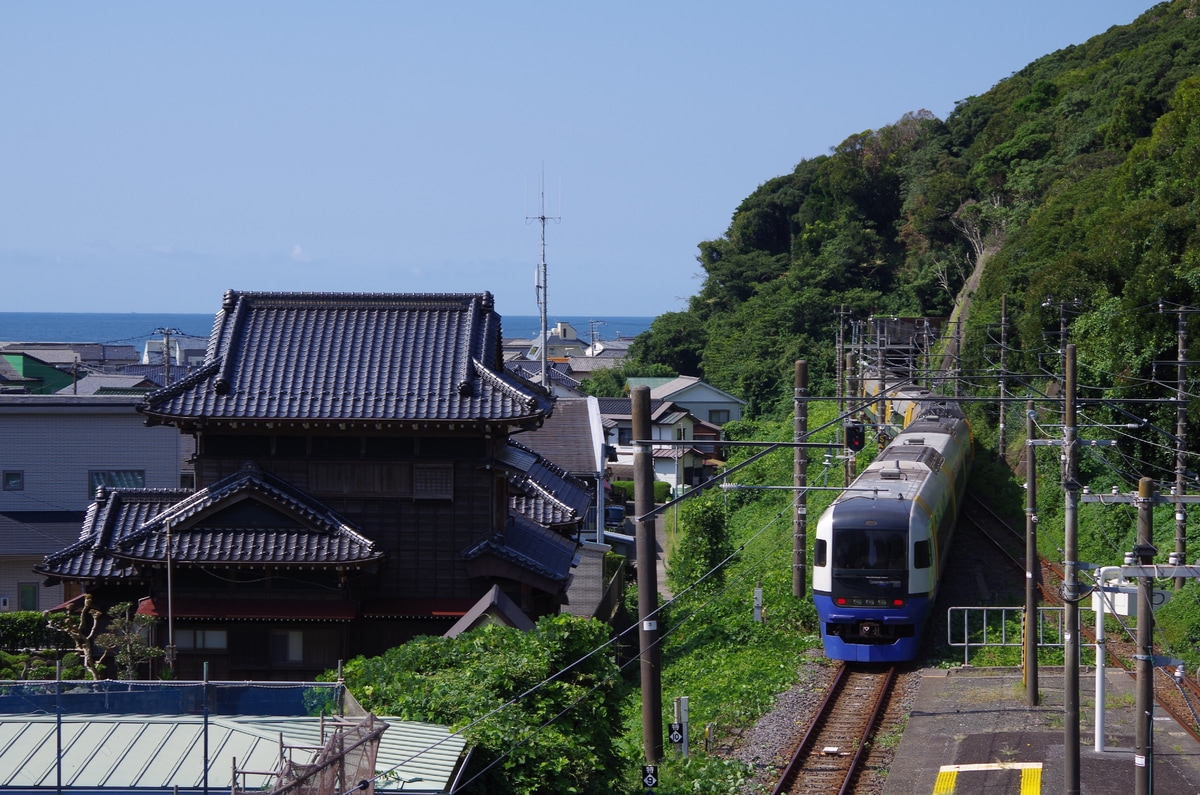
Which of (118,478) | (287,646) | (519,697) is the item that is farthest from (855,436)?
(118,478)

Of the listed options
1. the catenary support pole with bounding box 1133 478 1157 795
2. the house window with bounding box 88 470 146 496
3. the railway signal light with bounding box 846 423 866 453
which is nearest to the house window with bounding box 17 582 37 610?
the house window with bounding box 88 470 146 496

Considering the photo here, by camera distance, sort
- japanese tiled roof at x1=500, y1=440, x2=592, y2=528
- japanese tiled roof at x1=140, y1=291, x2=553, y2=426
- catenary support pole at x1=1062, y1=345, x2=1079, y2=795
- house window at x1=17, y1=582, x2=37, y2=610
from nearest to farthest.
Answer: catenary support pole at x1=1062, y1=345, x2=1079, y2=795
japanese tiled roof at x1=140, y1=291, x2=553, y2=426
japanese tiled roof at x1=500, y1=440, x2=592, y2=528
house window at x1=17, y1=582, x2=37, y2=610

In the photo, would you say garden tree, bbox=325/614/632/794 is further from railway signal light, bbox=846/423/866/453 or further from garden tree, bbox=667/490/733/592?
garden tree, bbox=667/490/733/592

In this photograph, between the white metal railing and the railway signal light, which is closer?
the railway signal light

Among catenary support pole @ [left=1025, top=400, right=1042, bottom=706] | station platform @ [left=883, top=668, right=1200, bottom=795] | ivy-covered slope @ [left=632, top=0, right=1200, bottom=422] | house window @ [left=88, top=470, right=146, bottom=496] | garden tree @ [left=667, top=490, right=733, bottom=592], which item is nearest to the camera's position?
station platform @ [left=883, top=668, right=1200, bottom=795]

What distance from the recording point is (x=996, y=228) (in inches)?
2274

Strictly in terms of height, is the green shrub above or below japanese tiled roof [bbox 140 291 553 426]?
below

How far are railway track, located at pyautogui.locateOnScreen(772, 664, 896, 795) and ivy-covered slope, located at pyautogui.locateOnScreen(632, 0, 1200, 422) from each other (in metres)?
14.4

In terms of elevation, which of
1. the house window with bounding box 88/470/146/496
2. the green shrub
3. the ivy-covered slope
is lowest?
the green shrub

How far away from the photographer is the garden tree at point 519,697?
1033cm

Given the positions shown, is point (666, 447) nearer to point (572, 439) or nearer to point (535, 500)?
point (572, 439)

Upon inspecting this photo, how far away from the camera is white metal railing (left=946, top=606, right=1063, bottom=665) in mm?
18719

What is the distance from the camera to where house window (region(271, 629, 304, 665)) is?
16.4m

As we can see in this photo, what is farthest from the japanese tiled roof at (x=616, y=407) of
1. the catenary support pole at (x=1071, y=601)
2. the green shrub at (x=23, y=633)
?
the catenary support pole at (x=1071, y=601)
